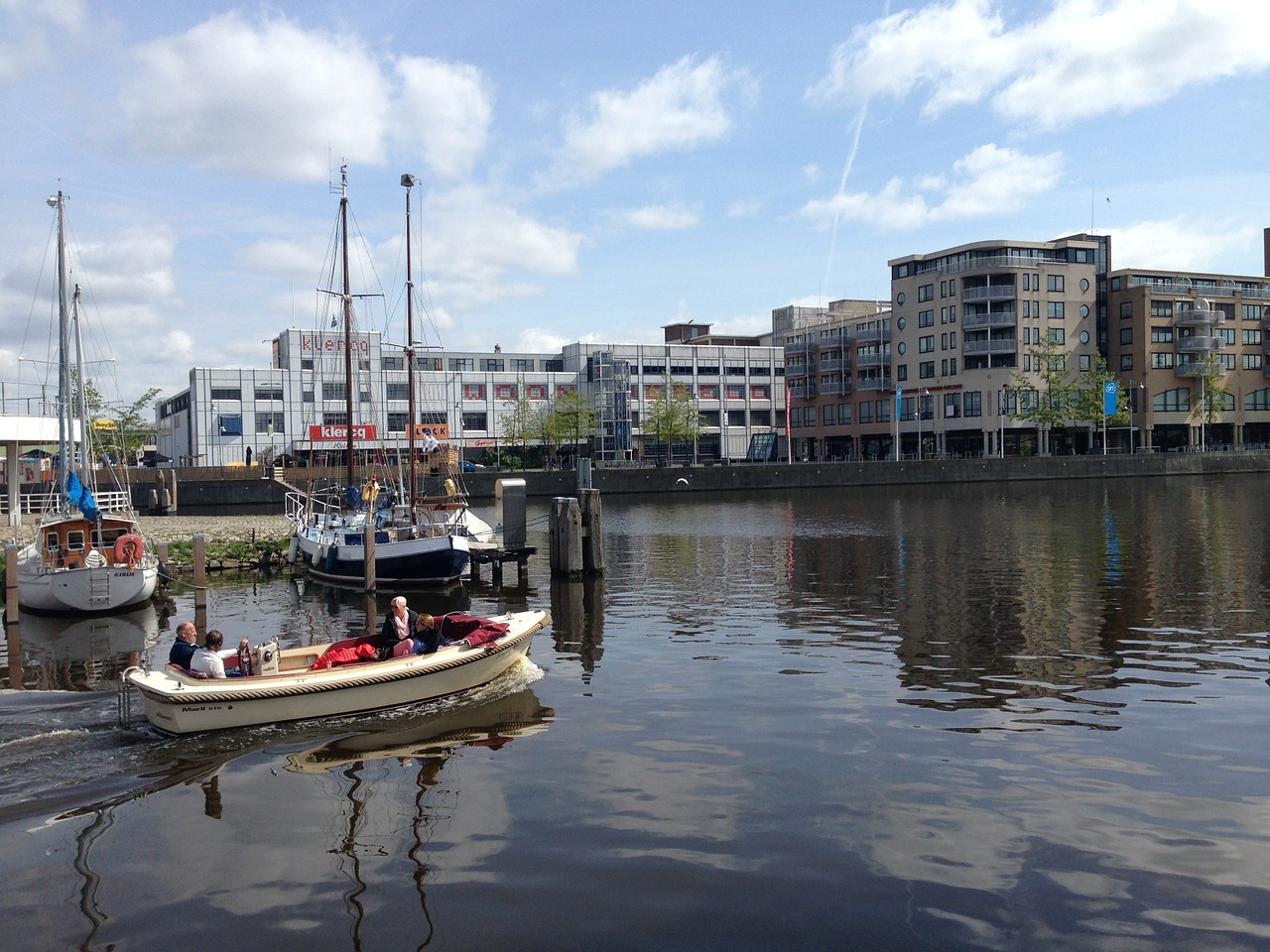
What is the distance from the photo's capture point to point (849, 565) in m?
37.9

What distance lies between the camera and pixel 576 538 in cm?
3562

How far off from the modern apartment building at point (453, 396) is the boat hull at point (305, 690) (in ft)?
261

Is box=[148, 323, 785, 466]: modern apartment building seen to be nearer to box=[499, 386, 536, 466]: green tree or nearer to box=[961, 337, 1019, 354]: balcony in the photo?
box=[499, 386, 536, 466]: green tree

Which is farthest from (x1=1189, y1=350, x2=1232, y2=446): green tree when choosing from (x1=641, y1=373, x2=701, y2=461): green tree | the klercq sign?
the klercq sign

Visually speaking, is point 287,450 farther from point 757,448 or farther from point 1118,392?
point 1118,392

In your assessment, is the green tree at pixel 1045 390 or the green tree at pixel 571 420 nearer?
the green tree at pixel 1045 390

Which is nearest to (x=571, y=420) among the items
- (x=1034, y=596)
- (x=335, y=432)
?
(x=335, y=432)

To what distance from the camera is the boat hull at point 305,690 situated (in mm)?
16125

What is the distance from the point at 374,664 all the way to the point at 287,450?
96.1 metres

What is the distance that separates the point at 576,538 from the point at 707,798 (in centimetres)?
2269

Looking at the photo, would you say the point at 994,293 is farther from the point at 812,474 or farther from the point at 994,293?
the point at 812,474

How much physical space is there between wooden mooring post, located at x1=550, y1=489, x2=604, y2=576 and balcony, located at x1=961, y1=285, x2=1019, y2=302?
88.2 metres

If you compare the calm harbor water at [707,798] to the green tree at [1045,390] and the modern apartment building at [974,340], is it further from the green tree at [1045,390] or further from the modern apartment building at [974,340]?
the modern apartment building at [974,340]

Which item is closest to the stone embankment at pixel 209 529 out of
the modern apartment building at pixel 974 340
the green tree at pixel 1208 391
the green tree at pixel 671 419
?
the green tree at pixel 671 419
